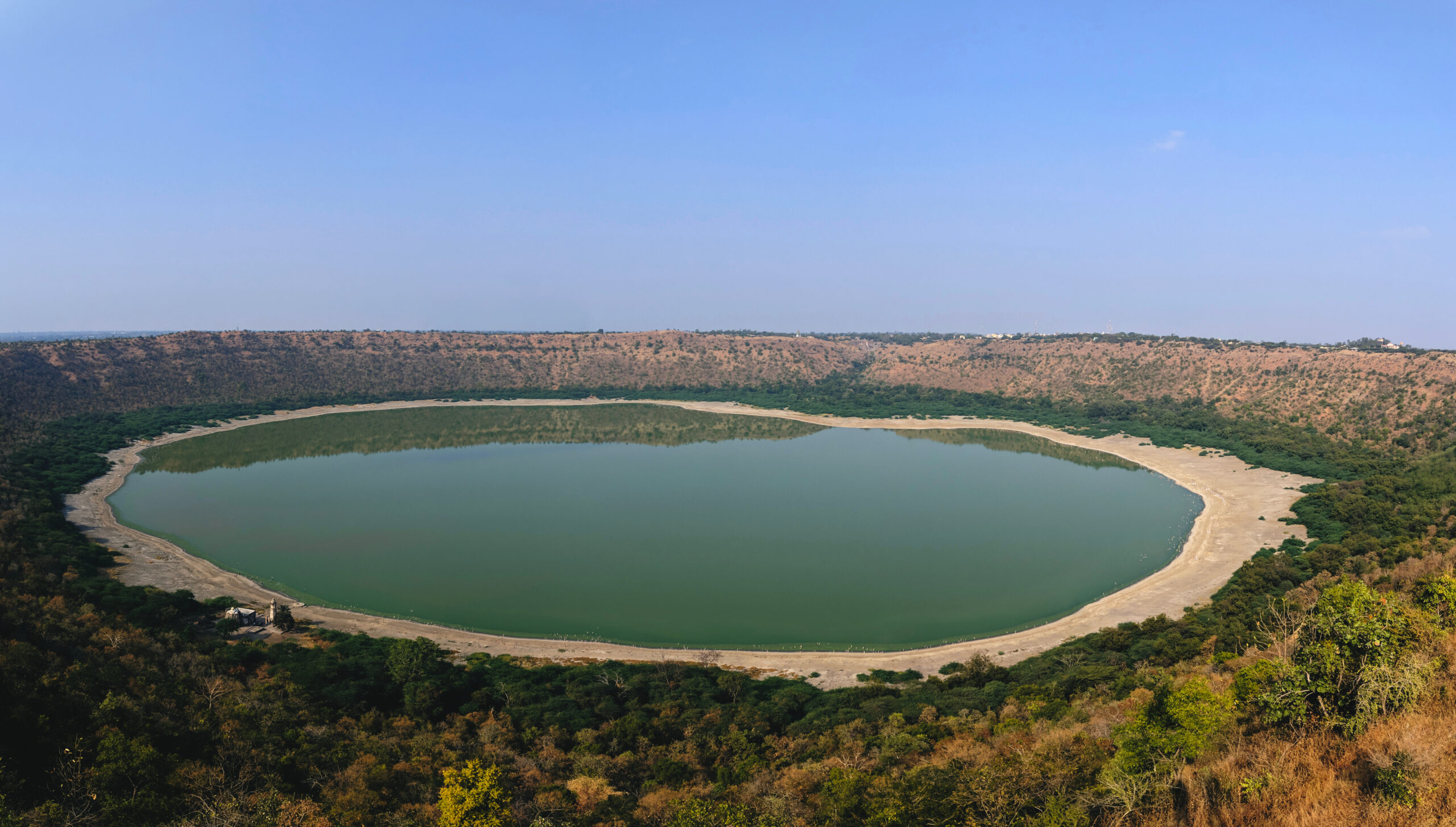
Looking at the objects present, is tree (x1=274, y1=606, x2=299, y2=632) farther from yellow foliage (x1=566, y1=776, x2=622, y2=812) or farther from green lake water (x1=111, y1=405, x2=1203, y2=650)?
yellow foliage (x1=566, y1=776, x2=622, y2=812)

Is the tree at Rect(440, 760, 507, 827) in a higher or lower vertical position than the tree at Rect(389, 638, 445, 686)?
higher

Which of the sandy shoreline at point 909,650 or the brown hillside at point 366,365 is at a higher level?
the brown hillside at point 366,365

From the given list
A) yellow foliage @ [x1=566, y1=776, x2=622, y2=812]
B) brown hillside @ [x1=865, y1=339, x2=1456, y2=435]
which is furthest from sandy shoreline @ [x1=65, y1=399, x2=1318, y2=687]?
brown hillside @ [x1=865, y1=339, x2=1456, y2=435]

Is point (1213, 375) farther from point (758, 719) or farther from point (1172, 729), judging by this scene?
point (1172, 729)

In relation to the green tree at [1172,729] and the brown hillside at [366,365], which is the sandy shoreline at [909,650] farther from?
the brown hillside at [366,365]

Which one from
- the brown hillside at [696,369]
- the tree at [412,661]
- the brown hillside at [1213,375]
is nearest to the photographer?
the tree at [412,661]

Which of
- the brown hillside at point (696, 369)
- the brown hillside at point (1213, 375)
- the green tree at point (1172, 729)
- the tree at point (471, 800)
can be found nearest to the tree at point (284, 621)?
the tree at point (471, 800)
